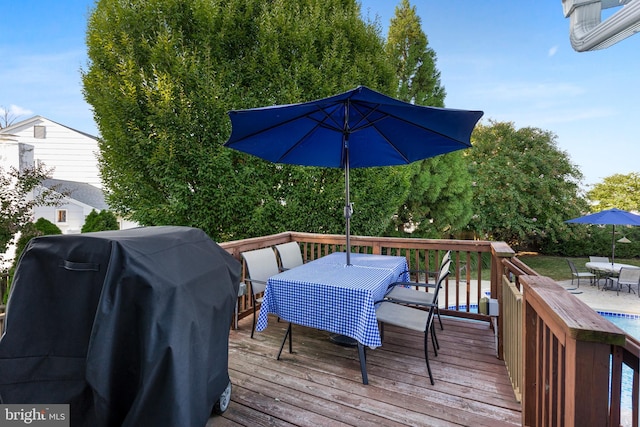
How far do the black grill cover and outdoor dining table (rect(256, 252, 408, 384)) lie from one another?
A: 1289 millimetres

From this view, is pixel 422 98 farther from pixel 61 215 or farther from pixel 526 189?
pixel 61 215

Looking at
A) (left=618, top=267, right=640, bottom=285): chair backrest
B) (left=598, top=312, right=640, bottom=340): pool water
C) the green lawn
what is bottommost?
(left=598, top=312, right=640, bottom=340): pool water

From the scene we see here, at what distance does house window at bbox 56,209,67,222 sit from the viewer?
412 inches

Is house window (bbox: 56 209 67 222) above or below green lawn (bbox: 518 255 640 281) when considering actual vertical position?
above

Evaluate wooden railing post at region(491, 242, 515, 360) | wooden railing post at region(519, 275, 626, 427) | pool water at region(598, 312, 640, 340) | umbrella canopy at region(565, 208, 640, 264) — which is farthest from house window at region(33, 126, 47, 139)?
umbrella canopy at region(565, 208, 640, 264)

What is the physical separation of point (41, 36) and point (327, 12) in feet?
42.7

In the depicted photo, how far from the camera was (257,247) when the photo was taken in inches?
163

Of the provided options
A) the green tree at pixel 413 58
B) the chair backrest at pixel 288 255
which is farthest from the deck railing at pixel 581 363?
the green tree at pixel 413 58

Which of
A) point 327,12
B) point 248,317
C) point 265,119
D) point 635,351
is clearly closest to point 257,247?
point 248,317

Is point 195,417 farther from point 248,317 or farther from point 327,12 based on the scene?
point 327,12

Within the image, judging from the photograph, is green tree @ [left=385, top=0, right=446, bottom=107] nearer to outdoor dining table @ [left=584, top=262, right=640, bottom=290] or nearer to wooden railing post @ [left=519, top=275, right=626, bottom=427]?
outdoor dining table @ [left=584, top=262, right=640, bottom=290]

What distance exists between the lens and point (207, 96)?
18.4 ft

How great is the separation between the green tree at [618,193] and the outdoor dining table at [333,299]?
17.2 meters

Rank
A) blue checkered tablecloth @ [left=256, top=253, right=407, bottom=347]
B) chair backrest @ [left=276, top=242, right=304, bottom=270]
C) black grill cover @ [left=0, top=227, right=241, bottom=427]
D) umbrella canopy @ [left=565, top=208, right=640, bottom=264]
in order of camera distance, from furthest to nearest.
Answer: umbrella canopy @ [left=565, top=208, right=640, bottom=264], chair backrest @ [left=276, top=242, right=304, bottom=270], blue checkered tablecloth @ [left=256, top=253, right=407, bottom=347], black grill cover @ [left=0, top=227, right=241, bottom=427]
